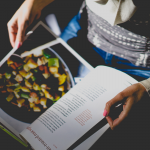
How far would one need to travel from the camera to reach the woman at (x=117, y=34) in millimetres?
379

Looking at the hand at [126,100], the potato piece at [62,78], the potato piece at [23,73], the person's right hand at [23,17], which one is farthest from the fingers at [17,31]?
the hand at [126,100]

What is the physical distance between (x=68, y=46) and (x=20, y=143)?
Answer: 0.45m

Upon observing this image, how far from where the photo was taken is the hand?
40cm

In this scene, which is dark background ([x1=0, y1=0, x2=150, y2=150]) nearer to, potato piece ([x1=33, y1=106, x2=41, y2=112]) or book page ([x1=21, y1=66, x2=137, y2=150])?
book page ([x1=21, y1=66, x2=137, y2=150])

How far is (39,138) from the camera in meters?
0.45

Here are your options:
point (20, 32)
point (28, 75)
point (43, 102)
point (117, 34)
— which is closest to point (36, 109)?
point (43, 102)

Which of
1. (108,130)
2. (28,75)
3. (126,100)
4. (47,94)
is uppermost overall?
(28,75)

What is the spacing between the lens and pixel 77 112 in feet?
1.54

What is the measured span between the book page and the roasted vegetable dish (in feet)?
0.22

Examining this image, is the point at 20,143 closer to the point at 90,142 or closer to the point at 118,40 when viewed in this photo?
the point at 90,142

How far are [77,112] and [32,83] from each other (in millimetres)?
233

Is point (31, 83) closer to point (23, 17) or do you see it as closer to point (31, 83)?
point (31, 83)

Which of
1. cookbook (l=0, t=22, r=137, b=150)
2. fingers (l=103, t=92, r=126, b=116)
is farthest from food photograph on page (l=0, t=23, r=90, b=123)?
fingers (l=103, t=92, r=126, b=116)

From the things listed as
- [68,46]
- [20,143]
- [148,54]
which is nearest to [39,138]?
[20,143]
